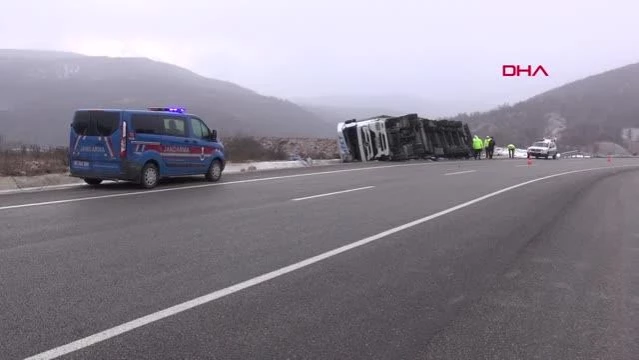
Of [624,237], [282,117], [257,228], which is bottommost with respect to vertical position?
[624,237]

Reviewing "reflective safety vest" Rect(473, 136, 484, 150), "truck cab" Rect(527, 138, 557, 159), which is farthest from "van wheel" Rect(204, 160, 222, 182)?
"truck cab" Rect(527, 138, 557, 159)

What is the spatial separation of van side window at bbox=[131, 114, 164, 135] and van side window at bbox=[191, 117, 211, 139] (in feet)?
4.20

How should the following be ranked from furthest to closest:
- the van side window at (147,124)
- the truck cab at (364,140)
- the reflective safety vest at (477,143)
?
the reflective safety vest at (477,143) < the truck cab at (364,140) < the van side window at (147,124)

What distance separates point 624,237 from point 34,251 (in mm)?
8149

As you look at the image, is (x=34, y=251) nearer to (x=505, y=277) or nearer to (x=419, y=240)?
(x=419, y=240)

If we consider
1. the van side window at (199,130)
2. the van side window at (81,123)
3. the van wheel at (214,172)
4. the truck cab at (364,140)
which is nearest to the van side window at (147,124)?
the van side window at (81,123)

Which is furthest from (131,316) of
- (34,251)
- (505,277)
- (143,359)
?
(505,277)

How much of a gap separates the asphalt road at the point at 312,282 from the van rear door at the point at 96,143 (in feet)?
8.14

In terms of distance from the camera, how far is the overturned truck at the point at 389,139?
30750 millimetres

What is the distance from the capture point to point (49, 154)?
19.1 m

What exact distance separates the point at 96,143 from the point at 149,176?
4.70 feet

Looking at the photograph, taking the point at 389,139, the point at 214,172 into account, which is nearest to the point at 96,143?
the point at 214,172

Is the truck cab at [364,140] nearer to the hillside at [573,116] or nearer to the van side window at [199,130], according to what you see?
the van side window at [199,130]

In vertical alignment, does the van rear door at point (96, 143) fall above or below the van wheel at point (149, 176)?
above
